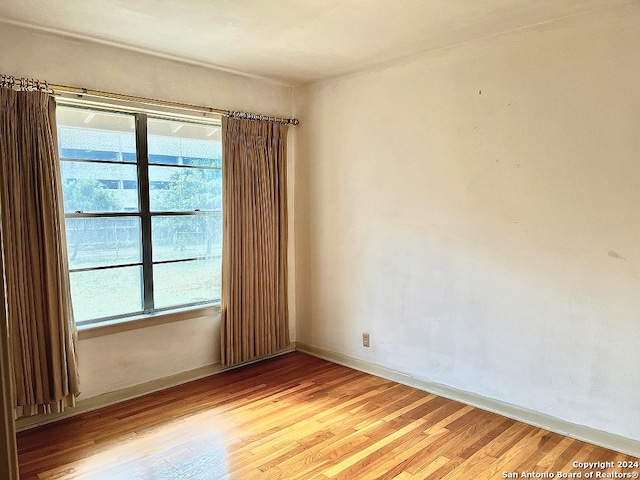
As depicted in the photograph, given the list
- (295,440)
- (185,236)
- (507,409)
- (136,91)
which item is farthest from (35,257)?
(507,409)

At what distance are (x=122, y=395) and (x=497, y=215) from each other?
9.55 feet

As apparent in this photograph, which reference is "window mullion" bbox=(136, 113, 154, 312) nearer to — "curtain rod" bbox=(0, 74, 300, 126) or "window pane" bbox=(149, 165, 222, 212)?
"window pane" bbox=(149, 165, 222, 212)

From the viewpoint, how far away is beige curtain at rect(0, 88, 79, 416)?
9.33ft

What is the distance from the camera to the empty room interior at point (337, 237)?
106 inches

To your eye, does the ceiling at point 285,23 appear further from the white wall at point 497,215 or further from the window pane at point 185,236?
the window pane at point 185,236

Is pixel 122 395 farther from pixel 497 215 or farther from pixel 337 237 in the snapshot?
pixel 497 215

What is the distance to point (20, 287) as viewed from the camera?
289cm

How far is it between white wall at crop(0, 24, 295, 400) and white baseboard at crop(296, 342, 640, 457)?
4.09 ft

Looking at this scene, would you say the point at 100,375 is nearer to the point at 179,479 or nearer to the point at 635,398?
the point at 179,479

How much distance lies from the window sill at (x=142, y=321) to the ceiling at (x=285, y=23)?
1.92m

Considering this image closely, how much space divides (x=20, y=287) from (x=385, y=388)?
2.58m

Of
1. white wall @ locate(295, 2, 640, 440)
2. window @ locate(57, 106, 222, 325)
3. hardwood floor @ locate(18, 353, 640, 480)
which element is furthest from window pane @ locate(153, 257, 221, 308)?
white wall @ locate(295, 2, 640, 440)

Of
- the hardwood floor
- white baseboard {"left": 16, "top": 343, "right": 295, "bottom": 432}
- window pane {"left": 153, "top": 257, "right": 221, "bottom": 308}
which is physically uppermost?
window pane {"left": 153, "top": 257, "right": 221, "bottom": 308}

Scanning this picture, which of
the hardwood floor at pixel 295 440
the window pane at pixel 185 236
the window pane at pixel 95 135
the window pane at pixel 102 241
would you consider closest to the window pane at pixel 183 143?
the window pane at pixel 95 135
